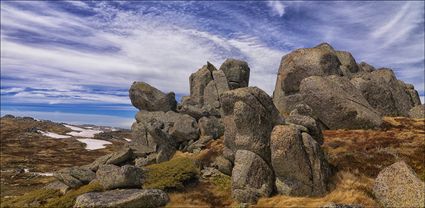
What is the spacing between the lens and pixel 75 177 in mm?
38094

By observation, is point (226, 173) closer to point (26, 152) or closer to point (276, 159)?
point (276, 159)

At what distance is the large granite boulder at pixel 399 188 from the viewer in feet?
72.7

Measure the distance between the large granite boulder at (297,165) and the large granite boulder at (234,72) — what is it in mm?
33368

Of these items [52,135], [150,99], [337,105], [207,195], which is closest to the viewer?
[207,195]

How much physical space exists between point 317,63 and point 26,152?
98.2 m

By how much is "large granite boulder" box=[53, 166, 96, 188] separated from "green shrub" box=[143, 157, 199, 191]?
7.31 meters

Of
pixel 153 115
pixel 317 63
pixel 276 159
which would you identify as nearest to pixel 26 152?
pixel 153 115

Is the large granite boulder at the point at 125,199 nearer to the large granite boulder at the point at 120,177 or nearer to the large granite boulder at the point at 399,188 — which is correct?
the large granite boulder at the point at 120,177

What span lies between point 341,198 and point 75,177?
26076 mm

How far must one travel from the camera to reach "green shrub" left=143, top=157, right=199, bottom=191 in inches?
1244

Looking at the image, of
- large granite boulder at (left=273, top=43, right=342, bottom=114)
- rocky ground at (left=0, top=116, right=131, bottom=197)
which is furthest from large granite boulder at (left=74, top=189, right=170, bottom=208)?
rocky ground at (left=0, top=116, right=131, bottom=197)

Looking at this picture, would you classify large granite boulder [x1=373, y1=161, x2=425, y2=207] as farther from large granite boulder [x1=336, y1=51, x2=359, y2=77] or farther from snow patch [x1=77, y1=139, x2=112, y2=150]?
snow patch [x1=77, y1=139, x2=112, y2=150]

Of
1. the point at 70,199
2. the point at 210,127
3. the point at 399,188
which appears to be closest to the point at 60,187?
the point at 70,199

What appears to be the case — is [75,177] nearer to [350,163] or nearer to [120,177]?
[120,177]
